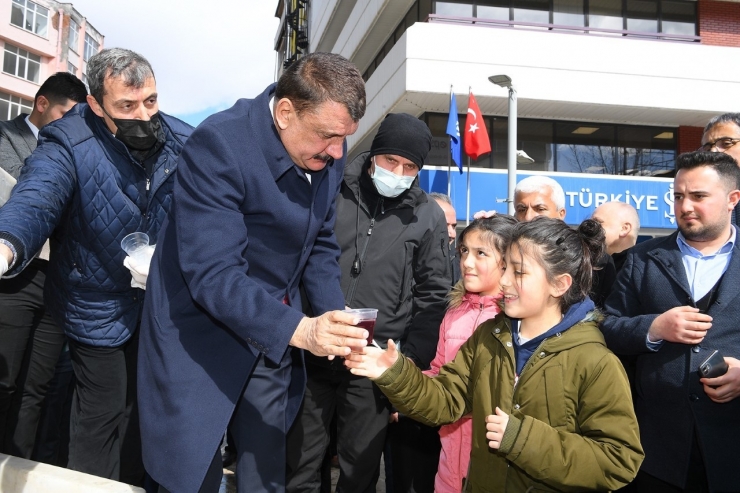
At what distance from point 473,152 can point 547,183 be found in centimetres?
1086

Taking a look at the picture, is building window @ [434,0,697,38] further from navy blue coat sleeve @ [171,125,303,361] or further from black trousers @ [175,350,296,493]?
black trousers @ [175,350,296,493]

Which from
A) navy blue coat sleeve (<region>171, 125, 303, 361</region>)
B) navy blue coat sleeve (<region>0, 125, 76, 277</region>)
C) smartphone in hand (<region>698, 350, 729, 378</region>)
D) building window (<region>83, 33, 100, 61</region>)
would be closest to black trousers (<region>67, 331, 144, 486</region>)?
navy blue coat sleeve (<region>0, 125, 76, 277</region>)

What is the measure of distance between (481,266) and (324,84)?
155 centimetres

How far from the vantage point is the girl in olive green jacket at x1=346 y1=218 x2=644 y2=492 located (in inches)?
88.4

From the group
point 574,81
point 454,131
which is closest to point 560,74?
point 574,81

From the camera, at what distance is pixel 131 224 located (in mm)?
3123

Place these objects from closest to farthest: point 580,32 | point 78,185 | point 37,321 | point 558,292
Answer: point 558,292
point 78,185
point 37,321
point 580,32

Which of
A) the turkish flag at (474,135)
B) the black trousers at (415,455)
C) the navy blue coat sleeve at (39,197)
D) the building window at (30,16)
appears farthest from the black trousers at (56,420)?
the building window at (30,16)

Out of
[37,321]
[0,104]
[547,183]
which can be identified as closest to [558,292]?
[547,183]

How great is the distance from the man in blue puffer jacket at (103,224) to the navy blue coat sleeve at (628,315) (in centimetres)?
230

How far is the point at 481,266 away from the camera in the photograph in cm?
348

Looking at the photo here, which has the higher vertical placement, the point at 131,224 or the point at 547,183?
the point at 547,183

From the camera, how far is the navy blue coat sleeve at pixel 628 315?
119 inches

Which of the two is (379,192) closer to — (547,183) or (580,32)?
(547,183)
